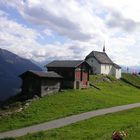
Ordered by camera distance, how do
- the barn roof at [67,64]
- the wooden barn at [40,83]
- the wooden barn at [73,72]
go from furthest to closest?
the barn roof at [67,64], the wooden barn at [73,72], the wooden barn at [40,83]

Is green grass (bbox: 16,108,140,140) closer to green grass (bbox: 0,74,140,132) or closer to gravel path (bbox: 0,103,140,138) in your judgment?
gravel path (bbox: 0,103,140,138)

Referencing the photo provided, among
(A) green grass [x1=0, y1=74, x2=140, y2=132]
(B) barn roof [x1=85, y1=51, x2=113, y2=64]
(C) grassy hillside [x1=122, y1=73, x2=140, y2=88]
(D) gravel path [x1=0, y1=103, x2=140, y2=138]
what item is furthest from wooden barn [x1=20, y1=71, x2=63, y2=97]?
(C) grassy hillside [x1=122, y1=73, x2=140, y2=88]

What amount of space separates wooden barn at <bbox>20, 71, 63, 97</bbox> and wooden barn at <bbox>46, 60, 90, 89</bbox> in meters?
4.46

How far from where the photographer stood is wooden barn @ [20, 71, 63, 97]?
7419cm

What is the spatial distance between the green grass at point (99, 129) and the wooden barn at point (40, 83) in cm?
2090

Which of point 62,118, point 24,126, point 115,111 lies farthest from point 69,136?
point 115,111

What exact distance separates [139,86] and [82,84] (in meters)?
29.2

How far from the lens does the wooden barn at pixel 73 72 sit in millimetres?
83688

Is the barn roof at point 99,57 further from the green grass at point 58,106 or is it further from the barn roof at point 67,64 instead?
the green grass at point 58,106

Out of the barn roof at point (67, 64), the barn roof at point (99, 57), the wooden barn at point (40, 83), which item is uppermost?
the barn roof at point (99, 57)

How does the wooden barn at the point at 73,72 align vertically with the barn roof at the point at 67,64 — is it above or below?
below

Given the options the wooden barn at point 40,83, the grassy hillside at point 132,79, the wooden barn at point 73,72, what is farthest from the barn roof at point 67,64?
the grassy hillside at point 132,79

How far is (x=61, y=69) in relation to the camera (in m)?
86.2

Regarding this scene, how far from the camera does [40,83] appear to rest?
7425cm
